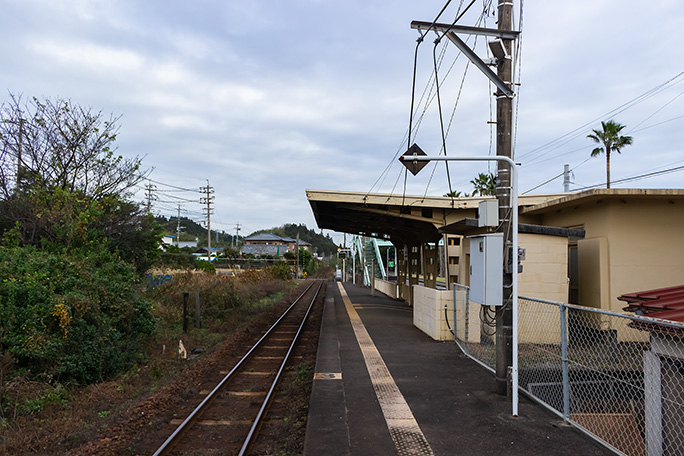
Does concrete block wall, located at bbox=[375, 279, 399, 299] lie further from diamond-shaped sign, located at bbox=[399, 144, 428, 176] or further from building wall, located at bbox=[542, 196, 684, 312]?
diamond-shaped sign, located at bbox=[399, 144, 428, 176]

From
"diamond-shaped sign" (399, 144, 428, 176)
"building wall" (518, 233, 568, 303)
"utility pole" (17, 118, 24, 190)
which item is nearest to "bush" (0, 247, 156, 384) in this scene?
"utility pole" (17, 118, 24, 190)

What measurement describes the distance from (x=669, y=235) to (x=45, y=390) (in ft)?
41.7

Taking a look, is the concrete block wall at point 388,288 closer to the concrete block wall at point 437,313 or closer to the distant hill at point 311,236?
the concrete block wall at point 437,313

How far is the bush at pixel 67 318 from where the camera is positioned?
7.84m

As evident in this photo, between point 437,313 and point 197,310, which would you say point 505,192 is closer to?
point 437,313

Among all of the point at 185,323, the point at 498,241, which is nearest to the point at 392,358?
the point at 498,241

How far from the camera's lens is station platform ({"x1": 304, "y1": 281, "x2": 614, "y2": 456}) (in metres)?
5.01

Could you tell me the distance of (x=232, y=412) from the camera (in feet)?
24.3

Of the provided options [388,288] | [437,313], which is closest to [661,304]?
[437,313]

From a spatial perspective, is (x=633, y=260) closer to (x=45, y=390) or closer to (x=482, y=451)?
(x=482, y=451)

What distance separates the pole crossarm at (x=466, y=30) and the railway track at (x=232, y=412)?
6349 mm

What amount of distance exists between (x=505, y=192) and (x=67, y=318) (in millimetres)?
7490

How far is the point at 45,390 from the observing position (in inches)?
296

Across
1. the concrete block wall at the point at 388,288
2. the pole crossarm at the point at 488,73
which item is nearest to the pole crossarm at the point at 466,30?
the pole crossarm at the point at 488,73
